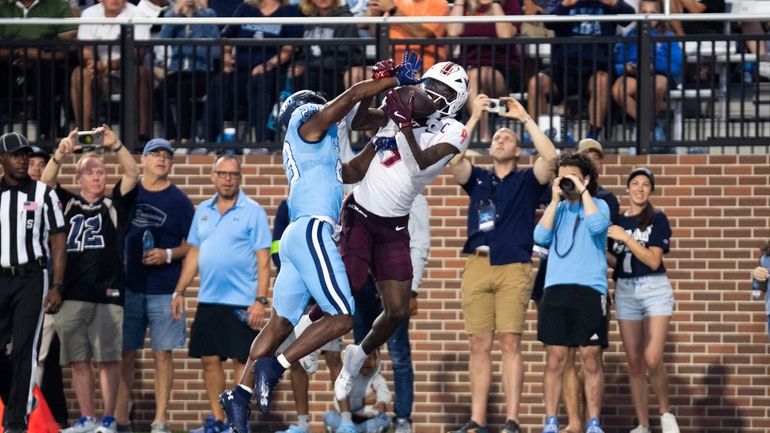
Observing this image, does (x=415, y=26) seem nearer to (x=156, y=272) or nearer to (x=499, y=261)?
(x=499, y=261)

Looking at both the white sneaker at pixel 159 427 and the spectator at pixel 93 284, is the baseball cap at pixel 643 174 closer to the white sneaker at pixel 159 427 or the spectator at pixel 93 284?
the spectator at pixel 93 284

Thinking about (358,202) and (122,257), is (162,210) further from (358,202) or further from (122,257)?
(358,202)

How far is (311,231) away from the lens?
1120 cm

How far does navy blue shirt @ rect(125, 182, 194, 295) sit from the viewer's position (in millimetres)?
14586

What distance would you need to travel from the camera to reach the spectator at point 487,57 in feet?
50.8

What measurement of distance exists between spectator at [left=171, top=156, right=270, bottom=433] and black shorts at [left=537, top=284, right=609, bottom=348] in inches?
95.3

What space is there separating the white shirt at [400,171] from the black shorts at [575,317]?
214 cm

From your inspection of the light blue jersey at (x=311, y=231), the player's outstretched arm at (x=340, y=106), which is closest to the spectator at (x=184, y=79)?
the light blue jersey at (x=311, y=231)

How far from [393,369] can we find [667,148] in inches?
131

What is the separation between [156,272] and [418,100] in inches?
167

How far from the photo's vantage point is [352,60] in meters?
15.7

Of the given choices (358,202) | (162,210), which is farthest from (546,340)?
(162,210)

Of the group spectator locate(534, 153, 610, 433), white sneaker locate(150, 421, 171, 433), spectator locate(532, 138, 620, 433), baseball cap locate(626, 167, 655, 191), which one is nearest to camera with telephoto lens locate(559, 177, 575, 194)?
spectator locate(534, 153, 610, 433)

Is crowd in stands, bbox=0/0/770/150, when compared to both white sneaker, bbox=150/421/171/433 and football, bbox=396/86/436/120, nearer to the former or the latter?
white sneaker, bbox=150/421/171/433
